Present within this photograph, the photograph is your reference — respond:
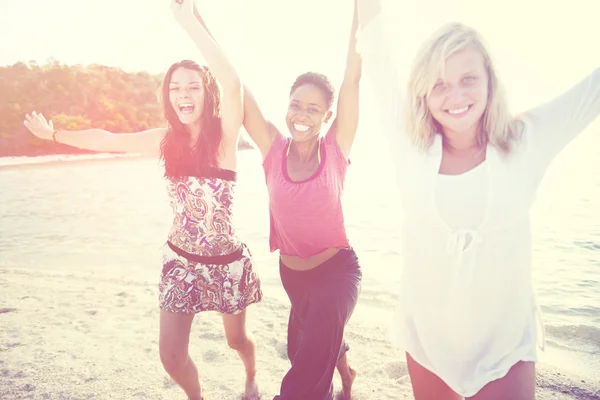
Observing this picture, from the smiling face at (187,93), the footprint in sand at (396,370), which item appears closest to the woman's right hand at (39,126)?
the smiling face at (187,93)

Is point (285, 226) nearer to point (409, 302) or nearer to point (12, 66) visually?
point (409, 302)

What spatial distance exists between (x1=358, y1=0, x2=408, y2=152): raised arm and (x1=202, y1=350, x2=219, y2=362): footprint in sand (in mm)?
2919

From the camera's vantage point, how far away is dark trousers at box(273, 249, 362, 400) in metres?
2.20

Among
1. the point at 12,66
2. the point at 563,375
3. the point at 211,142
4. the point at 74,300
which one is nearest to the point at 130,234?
the point at 74,300

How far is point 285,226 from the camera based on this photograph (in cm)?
269

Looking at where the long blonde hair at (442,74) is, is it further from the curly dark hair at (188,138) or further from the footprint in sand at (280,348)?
the footprint in sand at (280,348)

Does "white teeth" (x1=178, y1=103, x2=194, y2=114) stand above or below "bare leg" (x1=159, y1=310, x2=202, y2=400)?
above

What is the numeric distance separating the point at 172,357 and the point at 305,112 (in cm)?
172

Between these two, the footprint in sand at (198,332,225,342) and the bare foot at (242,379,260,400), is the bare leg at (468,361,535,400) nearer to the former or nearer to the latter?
the bare foot at (242,379,260,400)

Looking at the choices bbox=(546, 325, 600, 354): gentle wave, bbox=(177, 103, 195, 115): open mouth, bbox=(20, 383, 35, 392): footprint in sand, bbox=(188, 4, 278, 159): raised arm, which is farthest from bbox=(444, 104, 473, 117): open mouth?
bbox=(546, 325, 600, 354): gentle wave

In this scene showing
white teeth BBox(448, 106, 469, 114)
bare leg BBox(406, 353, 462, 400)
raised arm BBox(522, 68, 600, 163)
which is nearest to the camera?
raised arm BBox(522, 68, 600, 163)

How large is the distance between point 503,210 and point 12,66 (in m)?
60.4

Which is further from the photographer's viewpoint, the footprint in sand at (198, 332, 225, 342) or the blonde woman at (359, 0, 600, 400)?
the footprint in sand at (198, 332, 225, 342)

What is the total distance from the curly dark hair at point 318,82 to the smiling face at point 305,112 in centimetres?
3
